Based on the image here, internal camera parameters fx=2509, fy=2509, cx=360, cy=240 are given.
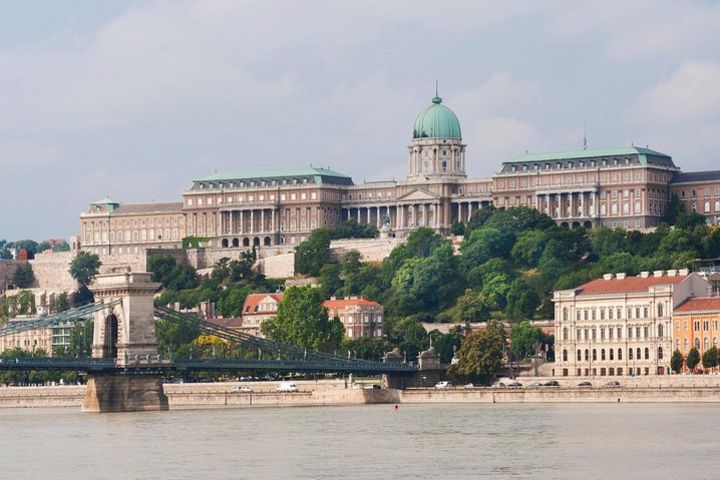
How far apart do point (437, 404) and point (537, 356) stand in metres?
21.0

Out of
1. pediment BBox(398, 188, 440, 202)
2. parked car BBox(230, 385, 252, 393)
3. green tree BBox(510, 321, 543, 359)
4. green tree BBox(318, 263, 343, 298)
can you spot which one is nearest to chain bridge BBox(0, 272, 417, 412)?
parked car BBox(230, 385, 252, 393)

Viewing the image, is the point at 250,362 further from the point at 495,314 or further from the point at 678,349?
the point at 495,314

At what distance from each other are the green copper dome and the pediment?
19.1 ft

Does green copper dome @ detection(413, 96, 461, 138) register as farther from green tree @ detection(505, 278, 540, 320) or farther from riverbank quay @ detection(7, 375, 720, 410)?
riverbank quay @ detection(7, 375, 720, 410)

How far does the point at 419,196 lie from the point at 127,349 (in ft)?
268

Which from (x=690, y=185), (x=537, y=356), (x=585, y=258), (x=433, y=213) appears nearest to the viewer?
(x=537, y=356)

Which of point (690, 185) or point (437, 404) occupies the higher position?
point (690, 185)

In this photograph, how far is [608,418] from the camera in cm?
8519

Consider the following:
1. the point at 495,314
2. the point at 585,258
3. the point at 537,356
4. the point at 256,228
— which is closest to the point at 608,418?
the point at 537,356

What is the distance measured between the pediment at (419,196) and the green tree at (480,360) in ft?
211

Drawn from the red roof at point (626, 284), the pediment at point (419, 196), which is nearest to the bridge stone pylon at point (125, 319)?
the red roof at point (626, 284)

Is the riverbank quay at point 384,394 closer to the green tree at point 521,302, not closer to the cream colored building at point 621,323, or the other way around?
the cream colored building at point 621,323

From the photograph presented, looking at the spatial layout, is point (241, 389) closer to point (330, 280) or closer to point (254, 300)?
point (254, 300)

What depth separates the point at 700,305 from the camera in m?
115
